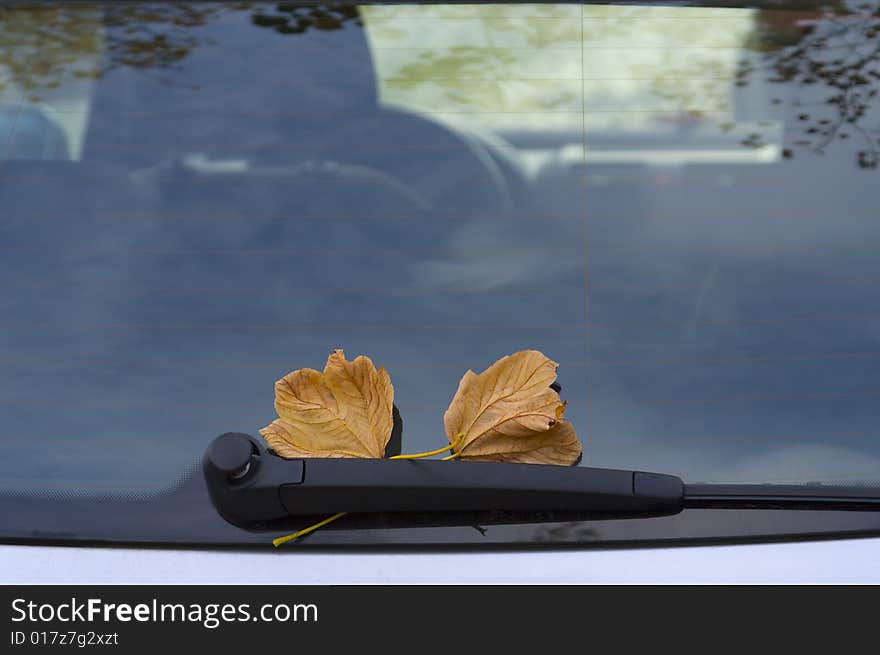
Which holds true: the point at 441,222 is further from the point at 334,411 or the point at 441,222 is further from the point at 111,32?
the point at 111,32

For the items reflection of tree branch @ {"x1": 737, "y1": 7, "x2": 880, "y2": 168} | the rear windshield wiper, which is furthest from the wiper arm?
reflection of tree branch @ {"x1": 737, "y1": 7, "x2": 880, "y2": 168}

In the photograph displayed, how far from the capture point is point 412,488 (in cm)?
122

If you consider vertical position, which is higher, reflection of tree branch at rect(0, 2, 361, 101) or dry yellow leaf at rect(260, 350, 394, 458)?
reflection of tree branch at rect(0, 2, 361, 101)

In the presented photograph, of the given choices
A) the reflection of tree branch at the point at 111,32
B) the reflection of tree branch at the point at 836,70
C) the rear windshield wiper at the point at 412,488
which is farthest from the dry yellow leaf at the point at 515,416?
the reflection of tree branch at the point at 111,32

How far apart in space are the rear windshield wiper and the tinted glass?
3.7 inches

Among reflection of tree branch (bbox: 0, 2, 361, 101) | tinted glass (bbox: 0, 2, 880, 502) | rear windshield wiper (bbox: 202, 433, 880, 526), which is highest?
reflection of tree branch (bbox: 0, 2, 361, 101)

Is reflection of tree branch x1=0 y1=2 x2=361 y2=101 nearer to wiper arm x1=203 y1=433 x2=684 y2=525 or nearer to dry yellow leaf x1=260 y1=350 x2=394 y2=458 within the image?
dry yellow leaf x1=260 y1=350 x2=394 y2=458

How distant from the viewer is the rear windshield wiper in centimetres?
122

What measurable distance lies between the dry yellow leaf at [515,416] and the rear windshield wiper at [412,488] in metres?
0.04

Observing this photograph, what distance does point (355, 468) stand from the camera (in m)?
1.23

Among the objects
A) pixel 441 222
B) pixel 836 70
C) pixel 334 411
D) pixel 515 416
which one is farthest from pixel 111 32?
pixel 836 70
